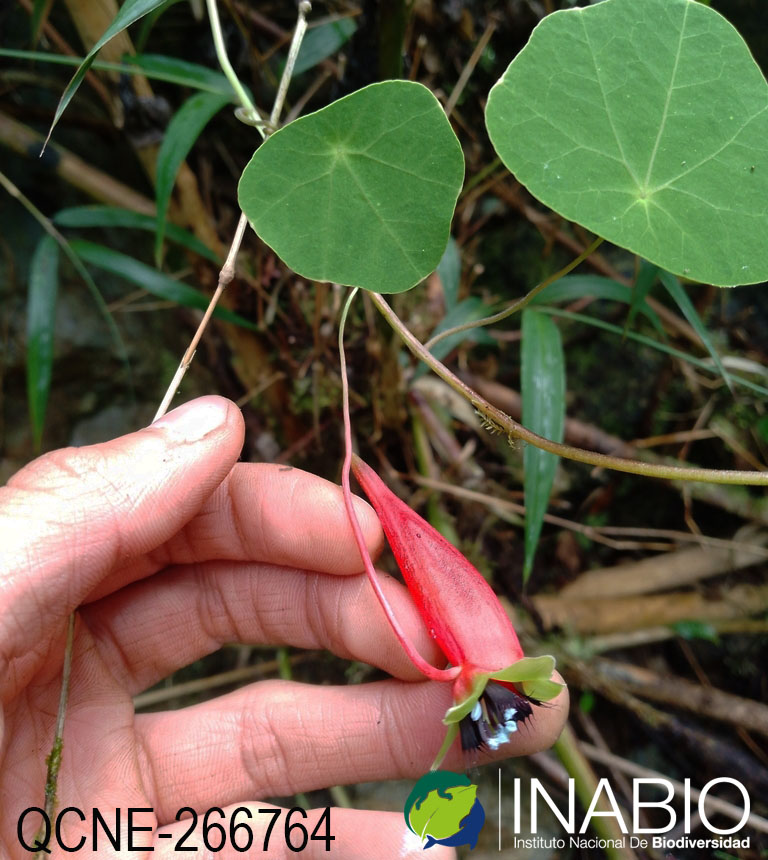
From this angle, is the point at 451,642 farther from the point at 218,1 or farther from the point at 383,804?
the point at 218,1

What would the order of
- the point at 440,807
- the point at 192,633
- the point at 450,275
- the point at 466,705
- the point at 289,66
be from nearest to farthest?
the point at 466,705, the point at 289,66, the point at 440,807, the point at 192,633, the point at 450,275

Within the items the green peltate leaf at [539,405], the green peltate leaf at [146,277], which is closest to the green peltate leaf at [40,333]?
the green peltate leaf at [146,277]

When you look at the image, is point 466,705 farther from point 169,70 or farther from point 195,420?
point 169,70

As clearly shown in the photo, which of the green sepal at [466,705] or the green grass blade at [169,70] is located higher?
the green grass blade at [169,70]

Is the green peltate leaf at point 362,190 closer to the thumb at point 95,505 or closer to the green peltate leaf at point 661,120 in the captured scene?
the green peltate leaf at point 661,120

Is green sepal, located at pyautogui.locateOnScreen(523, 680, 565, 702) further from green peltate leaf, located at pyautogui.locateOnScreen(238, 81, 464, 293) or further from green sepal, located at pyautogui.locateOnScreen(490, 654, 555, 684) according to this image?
green peltate leaf, located at pyautogui.locateOnScreen(238, 81, 464, 293)

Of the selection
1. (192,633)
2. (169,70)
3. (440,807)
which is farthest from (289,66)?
(440,807)

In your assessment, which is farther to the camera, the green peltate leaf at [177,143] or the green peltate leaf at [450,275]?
the green peltate leaf at [450,275]

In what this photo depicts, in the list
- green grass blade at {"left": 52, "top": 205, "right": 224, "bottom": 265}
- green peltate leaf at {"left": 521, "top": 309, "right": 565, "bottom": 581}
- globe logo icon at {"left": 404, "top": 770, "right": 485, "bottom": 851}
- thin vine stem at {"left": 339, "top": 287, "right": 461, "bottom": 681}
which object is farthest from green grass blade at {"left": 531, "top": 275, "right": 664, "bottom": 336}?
globe logo icon at {"left": 404, "top": 770, "right": 485, "bottom": 851}
